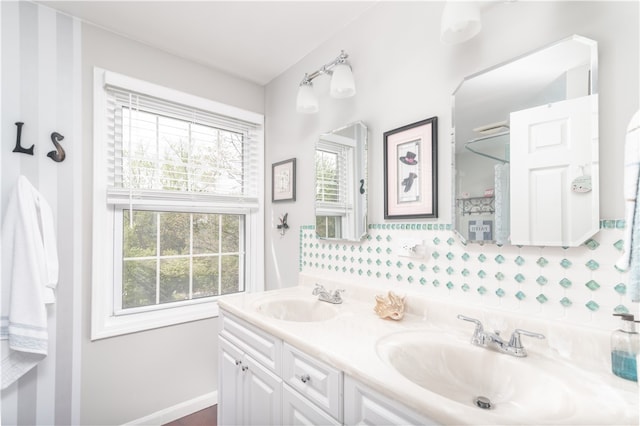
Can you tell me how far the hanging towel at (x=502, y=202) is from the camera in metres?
1.08

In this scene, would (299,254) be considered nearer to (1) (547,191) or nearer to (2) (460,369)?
(2) (460,369)

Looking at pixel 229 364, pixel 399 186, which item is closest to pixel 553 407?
pixel 399 186

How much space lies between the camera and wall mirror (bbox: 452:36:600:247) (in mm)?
929

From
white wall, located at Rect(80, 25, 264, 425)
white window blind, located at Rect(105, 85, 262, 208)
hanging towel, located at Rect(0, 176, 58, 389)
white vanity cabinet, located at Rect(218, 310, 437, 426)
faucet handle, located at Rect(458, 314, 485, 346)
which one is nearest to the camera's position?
white vanity cabinet, located at Rect(218, 310, 437, 426)

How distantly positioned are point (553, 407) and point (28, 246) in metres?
2.10

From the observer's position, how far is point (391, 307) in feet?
4.25

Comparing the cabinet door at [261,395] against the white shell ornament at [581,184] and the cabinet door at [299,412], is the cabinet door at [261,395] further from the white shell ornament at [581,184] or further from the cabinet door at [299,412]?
the white shell ornament at [581,184]

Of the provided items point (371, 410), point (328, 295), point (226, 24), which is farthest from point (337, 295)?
point (226, 24)

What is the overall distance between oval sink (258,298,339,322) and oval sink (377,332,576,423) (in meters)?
0.60

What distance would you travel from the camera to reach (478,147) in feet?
3.83

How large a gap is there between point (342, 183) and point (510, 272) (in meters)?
0.95

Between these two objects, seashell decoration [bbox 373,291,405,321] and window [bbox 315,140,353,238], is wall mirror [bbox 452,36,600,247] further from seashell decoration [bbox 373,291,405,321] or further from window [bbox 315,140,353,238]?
window [bbox 315,140,353,238]

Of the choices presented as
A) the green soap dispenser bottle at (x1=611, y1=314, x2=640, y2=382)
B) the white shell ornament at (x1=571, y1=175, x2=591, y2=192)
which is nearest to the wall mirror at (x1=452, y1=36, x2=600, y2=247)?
the white shell ornament at (x1=571, y1=175, x2=591, y2=192)

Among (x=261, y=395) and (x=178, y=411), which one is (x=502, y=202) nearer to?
(x=261, y=395)
